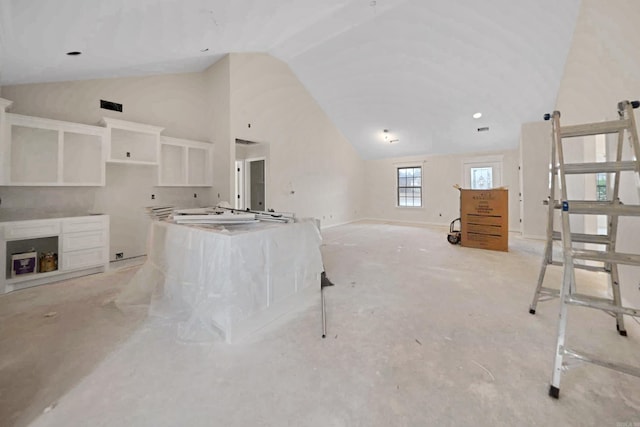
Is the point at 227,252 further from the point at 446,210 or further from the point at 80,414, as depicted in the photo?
the point at 446,210

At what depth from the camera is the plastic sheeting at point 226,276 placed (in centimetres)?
170

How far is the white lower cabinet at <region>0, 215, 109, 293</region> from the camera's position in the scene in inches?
103

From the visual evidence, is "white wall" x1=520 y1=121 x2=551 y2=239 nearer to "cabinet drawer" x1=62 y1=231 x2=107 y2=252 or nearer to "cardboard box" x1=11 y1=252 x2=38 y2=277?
"cabinet drawer" x1=62 y1=231 x2=107 y2=252

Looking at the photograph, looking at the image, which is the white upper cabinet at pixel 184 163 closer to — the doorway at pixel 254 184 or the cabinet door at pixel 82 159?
the cabinet door at pixel 82 159

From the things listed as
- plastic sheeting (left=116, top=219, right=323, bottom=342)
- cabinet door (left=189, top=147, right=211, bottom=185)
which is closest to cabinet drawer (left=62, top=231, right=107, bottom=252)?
plastic sheeting (left=116, top=219, right=323, bottom=342)

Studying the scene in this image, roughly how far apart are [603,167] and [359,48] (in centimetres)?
418

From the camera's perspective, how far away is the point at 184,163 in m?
4.31

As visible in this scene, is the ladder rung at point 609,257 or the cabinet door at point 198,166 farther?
the cabinet door at point 198,166

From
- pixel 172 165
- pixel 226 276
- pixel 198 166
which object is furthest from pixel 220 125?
pixel 226 276

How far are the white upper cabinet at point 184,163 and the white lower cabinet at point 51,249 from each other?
122 centimetres

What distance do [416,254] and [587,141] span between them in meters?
2.92

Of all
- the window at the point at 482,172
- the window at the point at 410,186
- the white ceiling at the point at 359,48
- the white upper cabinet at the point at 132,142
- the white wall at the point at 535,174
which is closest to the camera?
the white ceiling at the point at 359,48

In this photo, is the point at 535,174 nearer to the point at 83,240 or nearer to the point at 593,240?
the point at 593,240

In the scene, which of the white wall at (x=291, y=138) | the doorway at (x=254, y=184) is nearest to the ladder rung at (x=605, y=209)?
the white wall at (x=291, y=138)
